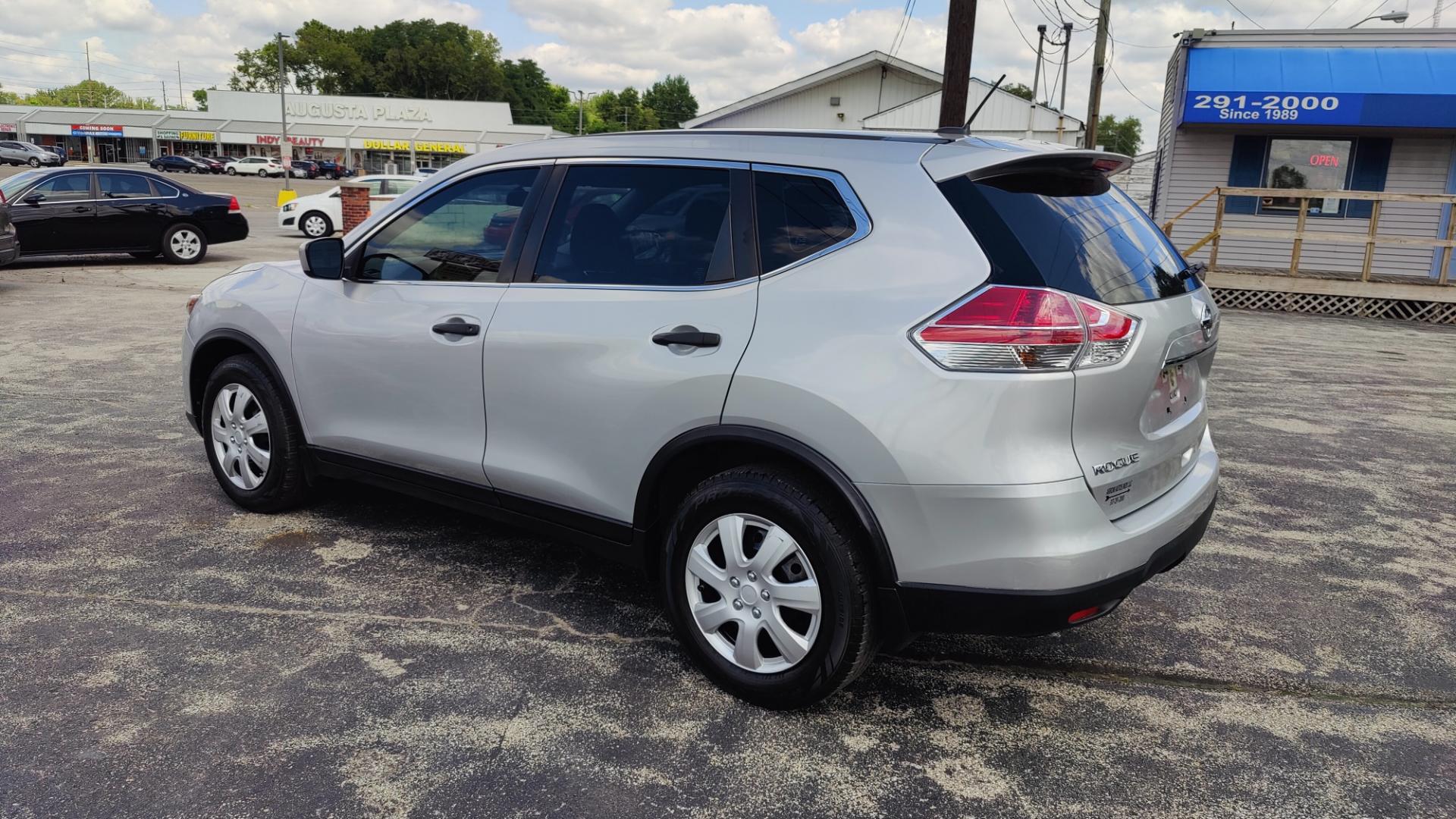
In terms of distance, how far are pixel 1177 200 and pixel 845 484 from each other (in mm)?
17517

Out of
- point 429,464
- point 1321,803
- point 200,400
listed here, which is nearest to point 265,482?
point 200,400

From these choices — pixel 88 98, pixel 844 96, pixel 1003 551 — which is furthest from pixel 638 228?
pixel 88 98

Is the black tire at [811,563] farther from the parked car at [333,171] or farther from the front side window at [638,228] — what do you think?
the parked car at [333,171]

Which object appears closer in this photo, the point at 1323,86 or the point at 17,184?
the point at 17,184

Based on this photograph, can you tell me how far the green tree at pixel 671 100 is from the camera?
14662cm

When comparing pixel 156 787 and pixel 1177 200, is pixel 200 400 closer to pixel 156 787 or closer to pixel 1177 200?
pixel 156 787

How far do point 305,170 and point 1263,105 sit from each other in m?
63.3

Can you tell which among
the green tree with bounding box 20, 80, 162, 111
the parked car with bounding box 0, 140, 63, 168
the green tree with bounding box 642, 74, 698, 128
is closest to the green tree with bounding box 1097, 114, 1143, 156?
the green tree with bounding box 642, 74, 698, 128

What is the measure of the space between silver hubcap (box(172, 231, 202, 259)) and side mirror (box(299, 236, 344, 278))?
14.1 metres

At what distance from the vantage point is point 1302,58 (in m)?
16.7

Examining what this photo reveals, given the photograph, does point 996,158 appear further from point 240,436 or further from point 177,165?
point 177,165

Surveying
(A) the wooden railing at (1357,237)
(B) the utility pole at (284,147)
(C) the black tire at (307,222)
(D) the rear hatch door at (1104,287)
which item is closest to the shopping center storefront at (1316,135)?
(A) the wooden railing at (1357,237)

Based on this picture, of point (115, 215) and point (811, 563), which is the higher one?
point (115, 215)

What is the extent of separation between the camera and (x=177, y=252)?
53.0 ft
